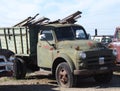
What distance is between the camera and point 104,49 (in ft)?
45.8

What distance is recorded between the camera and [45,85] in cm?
1445

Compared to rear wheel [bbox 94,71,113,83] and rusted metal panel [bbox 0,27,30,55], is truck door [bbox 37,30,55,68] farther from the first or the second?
rear wheel [bbox 94,71,113,83]

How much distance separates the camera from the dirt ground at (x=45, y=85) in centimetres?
1349

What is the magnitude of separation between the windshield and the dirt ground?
1685 mm

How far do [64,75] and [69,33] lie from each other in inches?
75.9

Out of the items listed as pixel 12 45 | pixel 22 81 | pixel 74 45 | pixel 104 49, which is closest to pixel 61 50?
pixel 74 45

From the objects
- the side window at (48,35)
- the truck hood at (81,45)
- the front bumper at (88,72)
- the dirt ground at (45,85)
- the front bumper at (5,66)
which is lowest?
the dirt ground at (45,85)

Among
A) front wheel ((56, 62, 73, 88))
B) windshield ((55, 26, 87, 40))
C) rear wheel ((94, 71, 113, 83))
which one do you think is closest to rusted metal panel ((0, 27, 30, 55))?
windshield ((55, 26, 87, 40))

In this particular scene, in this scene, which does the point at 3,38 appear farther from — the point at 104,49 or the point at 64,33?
the point at 104,49

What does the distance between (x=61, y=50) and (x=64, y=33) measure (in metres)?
1.04

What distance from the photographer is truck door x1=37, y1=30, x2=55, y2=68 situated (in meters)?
14.8

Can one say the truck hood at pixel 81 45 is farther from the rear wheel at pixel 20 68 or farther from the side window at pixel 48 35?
the rear wheel at pixel 20 68

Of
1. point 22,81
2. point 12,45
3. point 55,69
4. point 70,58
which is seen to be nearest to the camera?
point 70,58

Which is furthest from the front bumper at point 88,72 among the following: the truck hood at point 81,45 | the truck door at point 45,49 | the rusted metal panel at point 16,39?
the rusted metal panel at point 16,39
